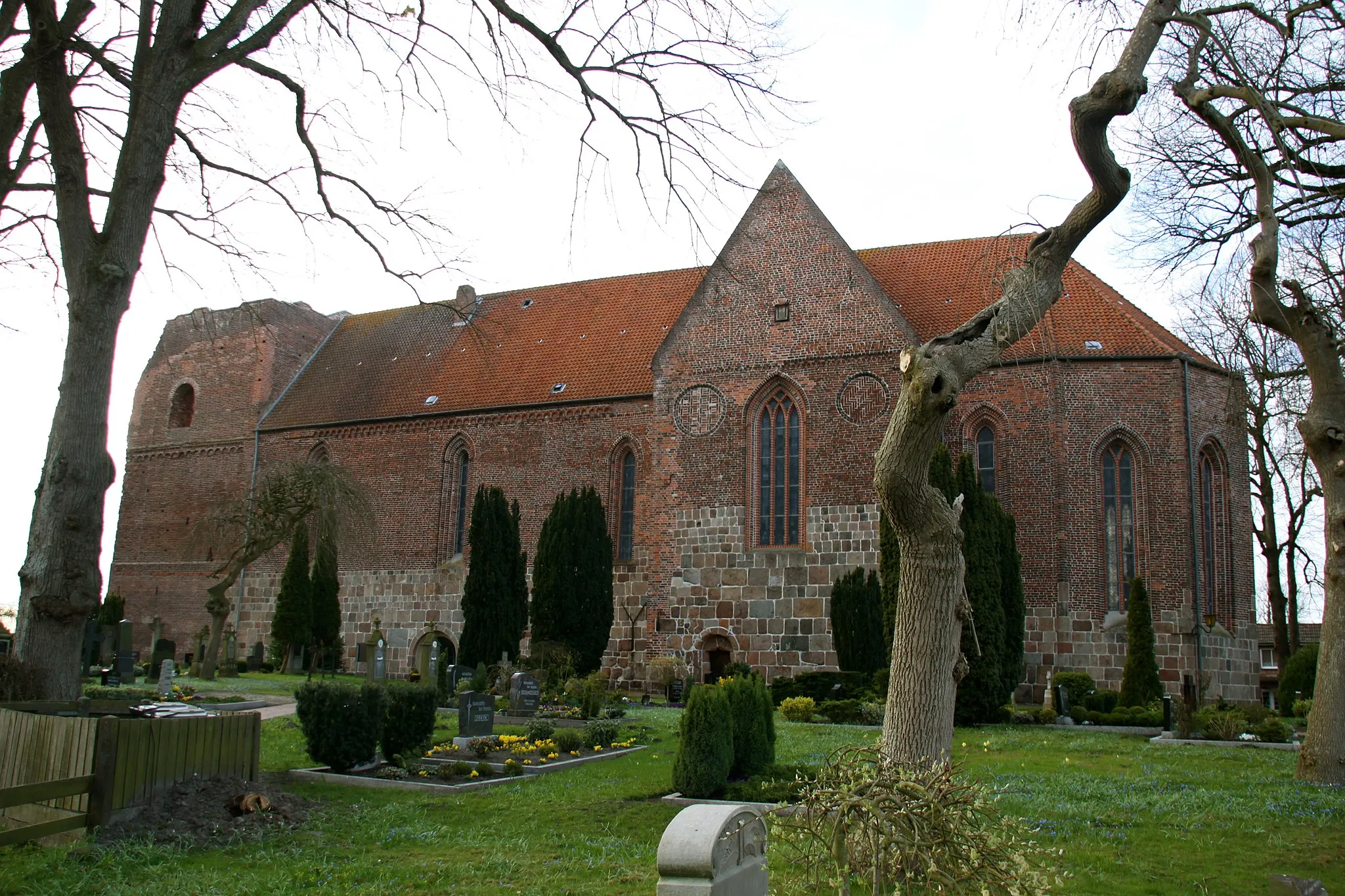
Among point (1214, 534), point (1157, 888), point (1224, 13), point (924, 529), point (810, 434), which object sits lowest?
point (1157, 888)

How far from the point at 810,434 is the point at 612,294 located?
9795mm

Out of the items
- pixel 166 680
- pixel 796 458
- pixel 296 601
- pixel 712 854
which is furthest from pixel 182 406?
pixel 712 854

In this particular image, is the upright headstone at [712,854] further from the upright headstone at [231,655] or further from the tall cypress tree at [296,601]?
the tall cypress tree at [296,601]

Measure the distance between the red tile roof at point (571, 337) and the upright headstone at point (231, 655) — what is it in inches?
238

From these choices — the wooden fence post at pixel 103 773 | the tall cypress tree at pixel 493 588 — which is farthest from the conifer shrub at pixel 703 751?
the tall cypress tree at pixel 493 588

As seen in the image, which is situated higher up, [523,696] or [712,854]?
[712,854]

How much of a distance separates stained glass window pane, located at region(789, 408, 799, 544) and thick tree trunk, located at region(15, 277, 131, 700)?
14760 millimetres

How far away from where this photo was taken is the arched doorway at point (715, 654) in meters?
22.0

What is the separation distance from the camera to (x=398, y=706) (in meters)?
11.4

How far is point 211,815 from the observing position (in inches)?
319

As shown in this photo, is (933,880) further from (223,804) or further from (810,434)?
(810,434)

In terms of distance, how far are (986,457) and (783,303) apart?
5.24 metres

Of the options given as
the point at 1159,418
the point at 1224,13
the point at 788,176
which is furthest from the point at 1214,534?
the point at 1224,13

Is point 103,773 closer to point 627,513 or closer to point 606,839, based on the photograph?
point 606,839
